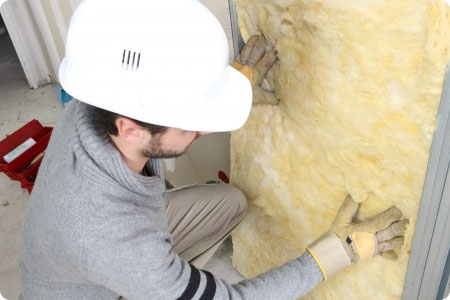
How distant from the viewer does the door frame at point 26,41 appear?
10.8ft

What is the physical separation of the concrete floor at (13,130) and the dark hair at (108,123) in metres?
1.12

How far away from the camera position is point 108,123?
1093 millimetres

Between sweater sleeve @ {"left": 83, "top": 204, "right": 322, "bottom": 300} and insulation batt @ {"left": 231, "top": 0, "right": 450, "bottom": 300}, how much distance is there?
0.78 ft

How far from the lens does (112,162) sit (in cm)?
111

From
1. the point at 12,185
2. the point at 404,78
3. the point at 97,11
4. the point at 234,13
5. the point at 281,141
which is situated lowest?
the point at 12,185

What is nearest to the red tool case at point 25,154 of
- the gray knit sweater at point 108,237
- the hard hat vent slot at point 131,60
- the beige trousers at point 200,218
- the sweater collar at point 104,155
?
the beige trousers at point 200,218

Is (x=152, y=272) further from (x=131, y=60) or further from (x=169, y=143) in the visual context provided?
(x=131, y=60)

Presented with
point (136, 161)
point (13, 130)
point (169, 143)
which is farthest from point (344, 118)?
point (13, 130)

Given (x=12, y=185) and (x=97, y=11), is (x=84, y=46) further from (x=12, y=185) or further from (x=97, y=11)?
(x=12, y=185)

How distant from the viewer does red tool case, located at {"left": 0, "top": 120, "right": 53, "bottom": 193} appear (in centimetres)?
240

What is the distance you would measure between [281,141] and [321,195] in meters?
0.20

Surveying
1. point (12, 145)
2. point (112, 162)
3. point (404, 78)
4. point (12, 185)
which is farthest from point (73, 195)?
point (12, 185)

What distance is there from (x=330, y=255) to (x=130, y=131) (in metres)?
0.62

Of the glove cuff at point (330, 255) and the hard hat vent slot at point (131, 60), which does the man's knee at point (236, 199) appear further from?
the hard hat vent slot at point (131, 60)
